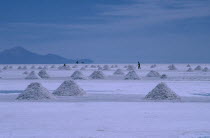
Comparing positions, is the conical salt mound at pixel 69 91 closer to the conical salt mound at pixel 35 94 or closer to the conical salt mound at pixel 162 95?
the conical salt mound at pixel 35 94

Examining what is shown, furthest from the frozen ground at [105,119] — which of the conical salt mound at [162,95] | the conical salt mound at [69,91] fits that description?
the conical salt mound at [69,91]

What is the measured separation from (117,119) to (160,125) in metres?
1.54

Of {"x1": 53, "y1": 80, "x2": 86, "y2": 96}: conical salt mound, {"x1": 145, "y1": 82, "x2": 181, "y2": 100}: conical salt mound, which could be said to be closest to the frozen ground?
{"x1": 145, "y1": 82, "x2": 181, "y2": 100}: conical salt mound

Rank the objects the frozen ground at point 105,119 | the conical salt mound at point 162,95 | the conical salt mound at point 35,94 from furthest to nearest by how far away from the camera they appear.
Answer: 1. the conical salt mound at point 162,95
2. the conical salt mound at point 35,94
3. the frozen ground at point 105,119

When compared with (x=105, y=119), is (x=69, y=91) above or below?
above

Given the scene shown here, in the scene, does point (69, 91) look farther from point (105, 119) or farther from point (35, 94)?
point (105, 119)

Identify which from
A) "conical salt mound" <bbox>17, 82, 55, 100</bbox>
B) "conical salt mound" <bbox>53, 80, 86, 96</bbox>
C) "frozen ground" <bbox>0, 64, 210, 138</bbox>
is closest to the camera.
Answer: "frozen ground" <bbox>0, 64, 210, 138</bbox>

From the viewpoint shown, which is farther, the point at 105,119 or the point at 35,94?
the point at 35,94

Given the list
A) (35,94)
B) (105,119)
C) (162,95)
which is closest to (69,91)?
(35,94)

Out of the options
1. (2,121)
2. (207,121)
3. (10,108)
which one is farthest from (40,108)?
(207,121)

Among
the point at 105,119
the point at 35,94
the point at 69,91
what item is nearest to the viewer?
the point at 105,119

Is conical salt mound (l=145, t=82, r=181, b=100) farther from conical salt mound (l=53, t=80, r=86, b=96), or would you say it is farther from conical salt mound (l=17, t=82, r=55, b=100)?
conical salt mound (l=17, t=82, r=55, b=100)

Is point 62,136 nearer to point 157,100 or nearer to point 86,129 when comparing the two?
point 86,129

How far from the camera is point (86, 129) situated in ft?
36.4
